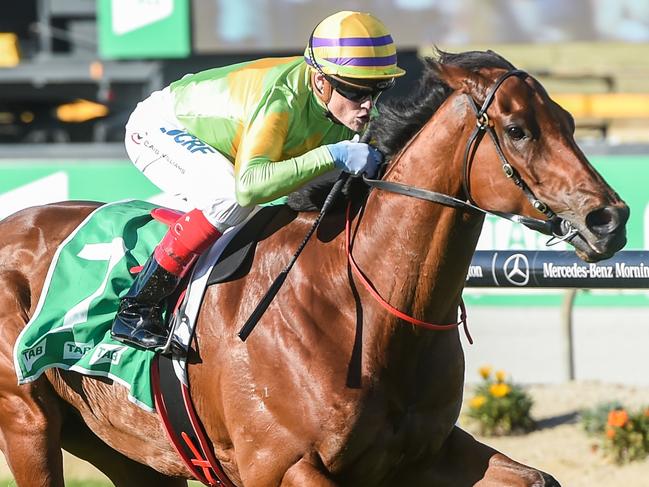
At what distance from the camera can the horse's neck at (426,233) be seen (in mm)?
3445

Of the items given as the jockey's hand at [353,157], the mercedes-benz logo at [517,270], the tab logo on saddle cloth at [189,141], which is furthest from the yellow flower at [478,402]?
the jockey's hand at [353,157]

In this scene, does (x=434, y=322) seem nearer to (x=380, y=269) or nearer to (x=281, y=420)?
(x=380, y=269)

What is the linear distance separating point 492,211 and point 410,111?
17.7 inches

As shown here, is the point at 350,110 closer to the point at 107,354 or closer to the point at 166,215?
the point at 166,215

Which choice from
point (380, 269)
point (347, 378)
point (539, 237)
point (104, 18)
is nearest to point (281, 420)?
point (347, 378)

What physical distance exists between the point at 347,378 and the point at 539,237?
144 inches

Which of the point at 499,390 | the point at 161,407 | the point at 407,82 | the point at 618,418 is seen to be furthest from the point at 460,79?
the point at 407,82

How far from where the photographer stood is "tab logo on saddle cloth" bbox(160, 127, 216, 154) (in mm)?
3971

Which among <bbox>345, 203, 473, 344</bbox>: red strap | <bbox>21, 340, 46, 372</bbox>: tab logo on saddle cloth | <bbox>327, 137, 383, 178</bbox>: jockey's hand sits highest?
<bbox>327, 137, 383, 178</bbox>: jockey's hand

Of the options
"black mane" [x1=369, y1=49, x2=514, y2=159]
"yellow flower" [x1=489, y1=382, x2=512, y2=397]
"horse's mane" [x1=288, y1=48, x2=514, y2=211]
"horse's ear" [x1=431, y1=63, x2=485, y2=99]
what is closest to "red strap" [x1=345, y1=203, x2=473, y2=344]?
"horse's mane" [x1=288, y1=48, x2=514, y2=211]

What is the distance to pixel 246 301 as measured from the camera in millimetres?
3760

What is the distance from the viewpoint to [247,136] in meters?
3.60

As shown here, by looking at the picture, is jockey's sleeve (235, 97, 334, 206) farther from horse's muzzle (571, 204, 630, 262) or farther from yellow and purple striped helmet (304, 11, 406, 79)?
horse's muzzle (571, 204, 630, 262)

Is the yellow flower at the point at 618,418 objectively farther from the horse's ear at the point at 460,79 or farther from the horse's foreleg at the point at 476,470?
the horse's ear at the point at 460,79
